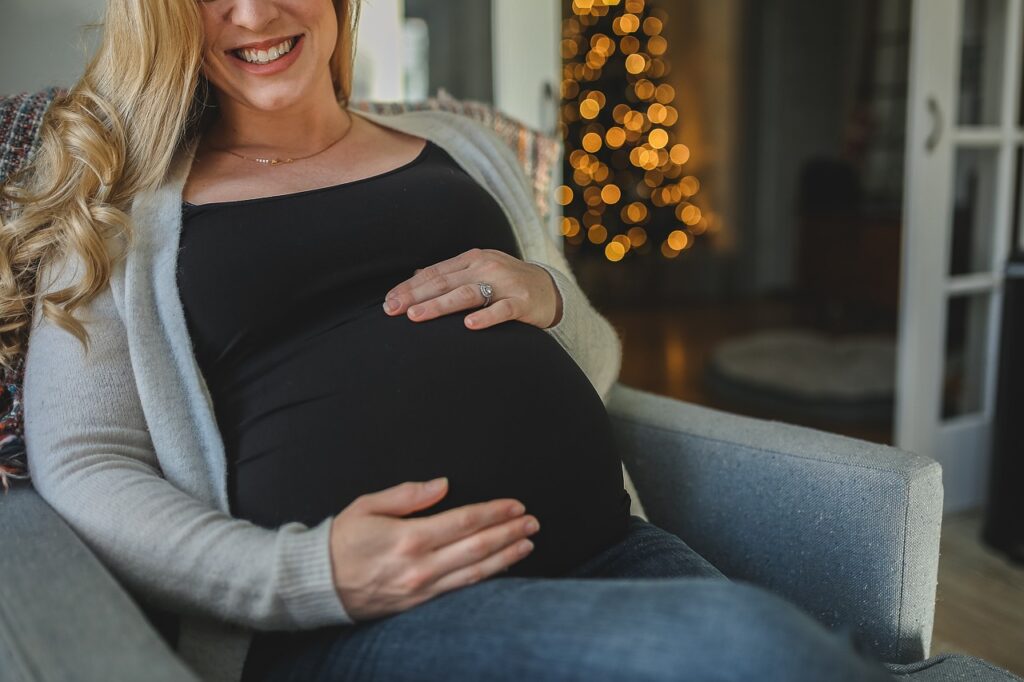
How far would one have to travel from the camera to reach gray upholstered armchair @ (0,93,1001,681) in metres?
0.71

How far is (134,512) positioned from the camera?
A: 835 mm

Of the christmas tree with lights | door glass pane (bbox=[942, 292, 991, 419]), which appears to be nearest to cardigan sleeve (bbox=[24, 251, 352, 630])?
door glass pane (bbox=[942, 292, 991, 419])

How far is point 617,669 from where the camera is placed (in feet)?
2.17

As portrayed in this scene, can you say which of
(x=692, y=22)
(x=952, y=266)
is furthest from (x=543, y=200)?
(x=692, y=22)

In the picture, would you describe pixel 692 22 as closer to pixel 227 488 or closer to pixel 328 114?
pixel 328 114

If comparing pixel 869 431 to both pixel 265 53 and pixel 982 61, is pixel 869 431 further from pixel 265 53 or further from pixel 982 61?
pixel 265 53

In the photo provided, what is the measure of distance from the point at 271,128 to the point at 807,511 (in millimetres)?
795

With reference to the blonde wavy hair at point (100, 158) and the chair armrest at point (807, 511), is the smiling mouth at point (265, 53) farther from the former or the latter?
the chair armrest at point (807, 511)

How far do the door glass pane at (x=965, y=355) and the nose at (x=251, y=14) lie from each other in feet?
6.69

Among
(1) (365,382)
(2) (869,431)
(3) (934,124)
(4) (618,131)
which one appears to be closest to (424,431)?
(1) (365,382)

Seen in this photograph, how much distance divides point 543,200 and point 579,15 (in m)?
4.00

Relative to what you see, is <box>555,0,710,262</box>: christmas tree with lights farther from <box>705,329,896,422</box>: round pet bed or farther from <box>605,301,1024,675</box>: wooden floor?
<box>705,329,896,422</box>: round pet bed

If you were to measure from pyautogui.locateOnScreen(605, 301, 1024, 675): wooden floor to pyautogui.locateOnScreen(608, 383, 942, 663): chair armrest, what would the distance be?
2.17ft

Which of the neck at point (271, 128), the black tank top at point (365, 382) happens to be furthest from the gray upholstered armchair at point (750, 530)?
the neck at point (271, 128)
